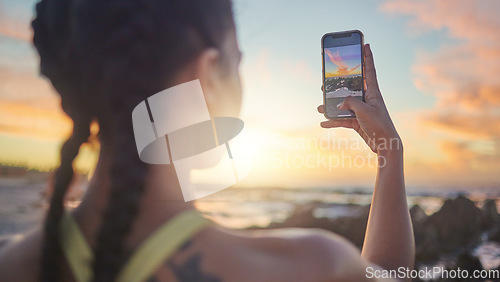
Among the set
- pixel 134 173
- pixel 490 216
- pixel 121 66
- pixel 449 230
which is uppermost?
pixel 121 66

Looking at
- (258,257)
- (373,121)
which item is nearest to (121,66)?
(258,257)

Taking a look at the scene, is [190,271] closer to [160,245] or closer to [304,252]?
[160,245]

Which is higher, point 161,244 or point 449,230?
point 161,244

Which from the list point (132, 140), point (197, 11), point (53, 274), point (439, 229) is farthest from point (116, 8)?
point (439, 229)

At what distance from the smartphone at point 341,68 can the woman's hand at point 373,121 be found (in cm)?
32

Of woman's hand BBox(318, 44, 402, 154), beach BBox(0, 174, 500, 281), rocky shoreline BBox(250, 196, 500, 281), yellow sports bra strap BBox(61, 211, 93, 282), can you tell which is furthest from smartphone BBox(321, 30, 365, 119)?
rocky shoreline BBox(250, 196, 500, 281)

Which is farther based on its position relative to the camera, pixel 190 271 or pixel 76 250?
pixel 76 250

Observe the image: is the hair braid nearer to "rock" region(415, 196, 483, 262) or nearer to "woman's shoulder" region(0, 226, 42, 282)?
"woman's shoulder" region(0, 226, 42, 282)

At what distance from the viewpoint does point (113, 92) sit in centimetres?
100

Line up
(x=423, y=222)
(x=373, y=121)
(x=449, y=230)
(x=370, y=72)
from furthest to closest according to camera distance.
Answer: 1. (x=423, y=222)
2. (x=449, y=230)
3. (x=370, y=72)
4. (x=373, y=121)

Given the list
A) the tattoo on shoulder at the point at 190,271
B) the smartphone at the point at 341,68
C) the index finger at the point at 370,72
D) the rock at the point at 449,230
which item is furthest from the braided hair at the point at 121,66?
the rock at the point at 449,230

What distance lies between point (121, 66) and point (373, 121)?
3.55ft

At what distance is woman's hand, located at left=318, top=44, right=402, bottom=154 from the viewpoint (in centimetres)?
153

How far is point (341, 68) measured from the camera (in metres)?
2.46
